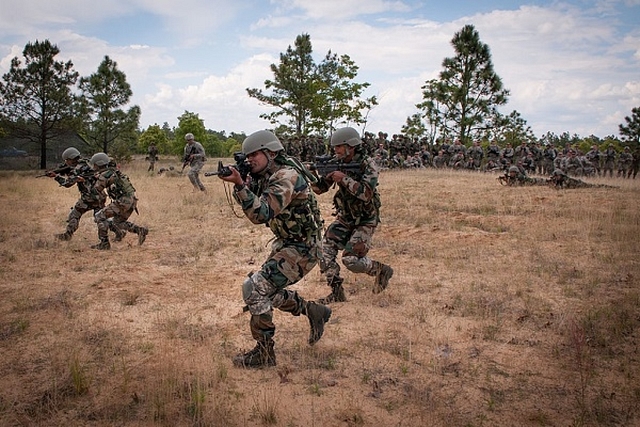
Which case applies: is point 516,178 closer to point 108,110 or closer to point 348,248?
point 348,248

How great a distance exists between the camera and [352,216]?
18.6 ft

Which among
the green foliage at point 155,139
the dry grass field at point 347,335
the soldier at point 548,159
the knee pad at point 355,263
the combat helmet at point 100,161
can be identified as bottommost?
the dry grass field at point 347,335

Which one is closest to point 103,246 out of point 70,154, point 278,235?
point 70,154

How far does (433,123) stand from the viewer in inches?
1346

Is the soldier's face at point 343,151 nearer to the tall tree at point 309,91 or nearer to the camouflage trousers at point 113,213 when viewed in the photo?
the camouflage trousers at point 113,213

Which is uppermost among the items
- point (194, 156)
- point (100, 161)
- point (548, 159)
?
→ point (548, 159)

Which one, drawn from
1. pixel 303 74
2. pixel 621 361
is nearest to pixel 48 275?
pixel 621 361

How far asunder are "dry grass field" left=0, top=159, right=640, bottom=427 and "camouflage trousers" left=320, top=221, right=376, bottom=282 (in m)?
0.47

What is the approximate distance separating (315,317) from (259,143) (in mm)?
1626

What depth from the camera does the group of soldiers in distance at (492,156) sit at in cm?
2205

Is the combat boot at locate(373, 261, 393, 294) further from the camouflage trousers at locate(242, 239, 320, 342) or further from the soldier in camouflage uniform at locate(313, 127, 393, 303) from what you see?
the camouflage trousers at locate(242, 239, 320, 342)

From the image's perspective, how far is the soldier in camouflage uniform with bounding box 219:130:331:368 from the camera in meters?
3.86

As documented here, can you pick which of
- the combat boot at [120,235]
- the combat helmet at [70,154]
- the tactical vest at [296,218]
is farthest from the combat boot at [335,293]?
the combat helmet at [70,154]

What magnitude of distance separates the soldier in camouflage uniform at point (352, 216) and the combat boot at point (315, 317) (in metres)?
1.12
